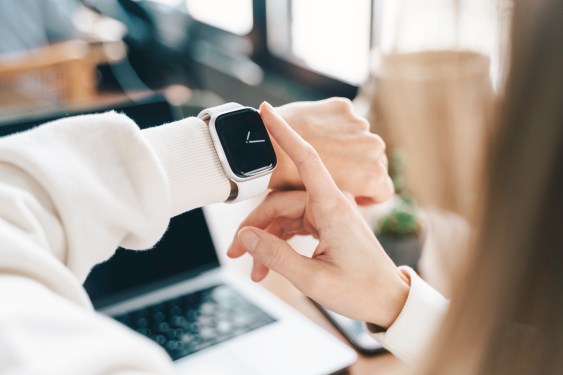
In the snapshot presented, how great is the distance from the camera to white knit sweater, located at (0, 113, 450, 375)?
32cm

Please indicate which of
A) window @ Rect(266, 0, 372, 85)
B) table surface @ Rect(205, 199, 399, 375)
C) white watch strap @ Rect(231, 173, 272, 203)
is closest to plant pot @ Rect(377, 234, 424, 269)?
table surface @ Rect(205, 199, 399, 375)

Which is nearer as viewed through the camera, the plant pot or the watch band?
the watch band

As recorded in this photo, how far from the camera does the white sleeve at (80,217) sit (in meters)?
0.32

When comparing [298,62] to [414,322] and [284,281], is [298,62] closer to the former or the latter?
[284,281]

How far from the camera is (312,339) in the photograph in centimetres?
74

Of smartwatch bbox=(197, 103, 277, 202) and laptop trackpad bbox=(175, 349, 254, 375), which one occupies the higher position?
smartwatch bbox=(197, 103, 277, 202)

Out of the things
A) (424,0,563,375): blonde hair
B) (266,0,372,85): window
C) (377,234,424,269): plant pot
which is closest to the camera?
(424,0,563,375): blonde hair

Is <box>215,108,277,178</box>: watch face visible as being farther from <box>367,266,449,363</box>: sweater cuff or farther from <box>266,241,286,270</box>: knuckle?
<box>367,266,449,363</box>: sweater cuff

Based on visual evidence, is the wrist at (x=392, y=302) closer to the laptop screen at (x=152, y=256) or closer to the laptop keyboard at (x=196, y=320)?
the laptop keyboard at (x=196, y=320)

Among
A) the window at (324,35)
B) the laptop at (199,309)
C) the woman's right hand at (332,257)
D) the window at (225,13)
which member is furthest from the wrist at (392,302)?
the window at (225,13)

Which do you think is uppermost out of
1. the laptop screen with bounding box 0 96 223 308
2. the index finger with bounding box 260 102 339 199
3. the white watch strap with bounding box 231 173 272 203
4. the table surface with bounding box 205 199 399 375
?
the index finger with bounding box 260 102 339 199

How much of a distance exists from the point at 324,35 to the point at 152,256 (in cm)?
124

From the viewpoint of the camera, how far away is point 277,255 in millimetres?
596

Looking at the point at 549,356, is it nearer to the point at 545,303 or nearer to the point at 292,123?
Answer: the point at 545,303
